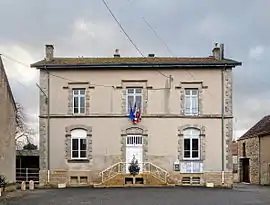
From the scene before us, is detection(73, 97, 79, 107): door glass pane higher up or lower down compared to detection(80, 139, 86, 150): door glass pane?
higher up

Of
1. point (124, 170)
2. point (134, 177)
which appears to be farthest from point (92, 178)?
point (134, 177)

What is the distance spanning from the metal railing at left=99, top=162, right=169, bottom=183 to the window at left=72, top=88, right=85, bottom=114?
4111mm

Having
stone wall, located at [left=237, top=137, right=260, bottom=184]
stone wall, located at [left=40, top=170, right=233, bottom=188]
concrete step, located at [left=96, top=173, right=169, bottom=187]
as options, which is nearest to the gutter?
stone wall, located at [left=40, top=170, right=233, bottom=188]

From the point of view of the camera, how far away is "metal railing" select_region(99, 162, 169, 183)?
33.9m

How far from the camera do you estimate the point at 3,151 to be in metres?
28.5

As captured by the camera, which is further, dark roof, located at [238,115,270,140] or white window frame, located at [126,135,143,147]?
dark roof, located at [238,115,270,140]

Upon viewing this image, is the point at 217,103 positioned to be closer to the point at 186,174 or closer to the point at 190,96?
the point at 190,96

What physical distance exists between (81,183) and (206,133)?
8.51m

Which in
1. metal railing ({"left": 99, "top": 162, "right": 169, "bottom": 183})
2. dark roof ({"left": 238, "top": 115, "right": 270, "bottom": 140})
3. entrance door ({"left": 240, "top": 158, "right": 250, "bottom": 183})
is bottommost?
entrance door ({"left": 240, "top": 158, "right": 250, "bottom": 183})

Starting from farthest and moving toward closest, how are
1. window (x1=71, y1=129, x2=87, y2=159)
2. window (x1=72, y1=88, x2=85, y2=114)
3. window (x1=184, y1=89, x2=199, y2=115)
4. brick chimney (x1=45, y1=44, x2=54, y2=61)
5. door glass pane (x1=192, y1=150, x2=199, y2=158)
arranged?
brick chimney (x1=45, y1=44, x2=54, y2=61) < window (x1=72, y1=88, x2=85, y2=114) < window (x1=184, y1=89, x2=199, y2=115) < window (x1=71, y1=129, x2=87, y2=159) < door glass pane (x1=192, y1=150, x2=199, y2=158)

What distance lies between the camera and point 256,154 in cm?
4731

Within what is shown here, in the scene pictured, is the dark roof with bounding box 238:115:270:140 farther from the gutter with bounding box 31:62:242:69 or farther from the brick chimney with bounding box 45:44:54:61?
the brick chimney with bounding box 45:44:54:61

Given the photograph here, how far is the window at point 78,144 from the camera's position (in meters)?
34.6

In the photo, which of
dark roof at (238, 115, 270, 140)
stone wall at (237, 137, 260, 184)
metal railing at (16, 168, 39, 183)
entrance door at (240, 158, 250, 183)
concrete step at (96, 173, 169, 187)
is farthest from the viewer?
entrance door at (240, 158, 250, 183)
